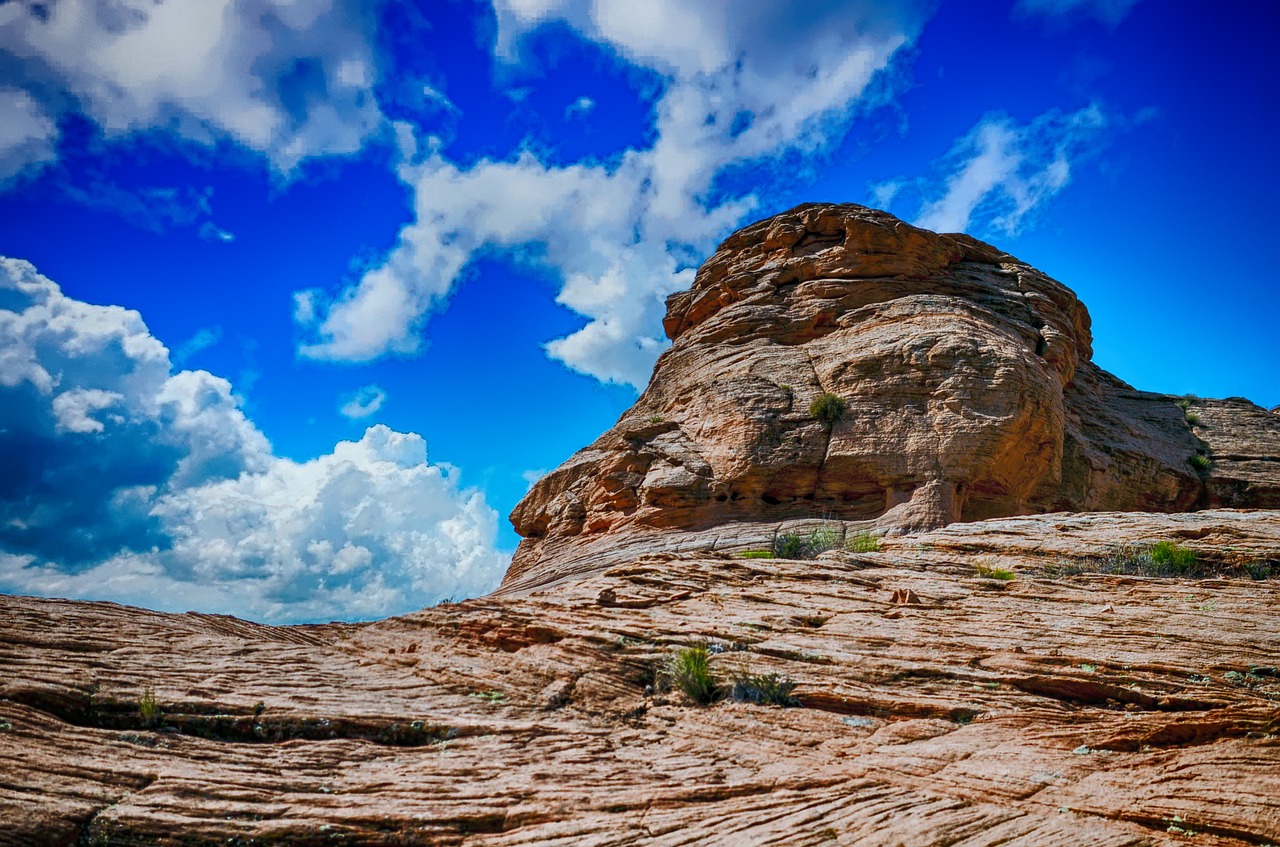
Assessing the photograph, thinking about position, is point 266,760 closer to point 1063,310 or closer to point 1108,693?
point 1108,693

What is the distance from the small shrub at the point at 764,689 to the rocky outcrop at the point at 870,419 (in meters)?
10.2

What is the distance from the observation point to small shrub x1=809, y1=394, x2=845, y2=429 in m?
24.5

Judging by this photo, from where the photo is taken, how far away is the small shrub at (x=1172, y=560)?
1573 centimetres

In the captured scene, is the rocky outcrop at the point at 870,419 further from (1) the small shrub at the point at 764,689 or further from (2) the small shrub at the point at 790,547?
(1) the small shrub at the point at 764,689

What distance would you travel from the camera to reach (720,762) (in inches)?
399

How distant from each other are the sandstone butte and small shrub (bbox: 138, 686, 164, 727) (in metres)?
0.05

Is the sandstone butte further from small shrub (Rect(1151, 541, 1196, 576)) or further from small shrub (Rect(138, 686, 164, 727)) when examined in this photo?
small shrub (Rect(1151, 541, 1196, 576))

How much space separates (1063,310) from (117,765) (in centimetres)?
3362

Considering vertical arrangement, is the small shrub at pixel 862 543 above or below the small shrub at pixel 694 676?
above

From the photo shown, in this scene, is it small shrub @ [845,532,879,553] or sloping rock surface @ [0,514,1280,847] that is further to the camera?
small shrub @ [845,532,879,553]

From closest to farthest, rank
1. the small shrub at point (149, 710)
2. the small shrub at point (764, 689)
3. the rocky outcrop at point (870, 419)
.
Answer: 1. the small shrub at point (149, 710)
2. the small shrub at point (764, 689)
3. the rocky outcrop at point (870, 419)

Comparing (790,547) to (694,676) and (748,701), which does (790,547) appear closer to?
(694,676)

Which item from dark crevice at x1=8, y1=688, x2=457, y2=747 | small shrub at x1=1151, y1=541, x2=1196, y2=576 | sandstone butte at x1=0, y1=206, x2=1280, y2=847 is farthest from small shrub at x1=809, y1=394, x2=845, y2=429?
dark crevice at x1=8, y1=688, x2=457, y2=747

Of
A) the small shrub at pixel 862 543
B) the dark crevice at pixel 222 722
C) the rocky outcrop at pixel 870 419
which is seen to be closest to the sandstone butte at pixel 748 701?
the dark crevice at pixel 222 722
